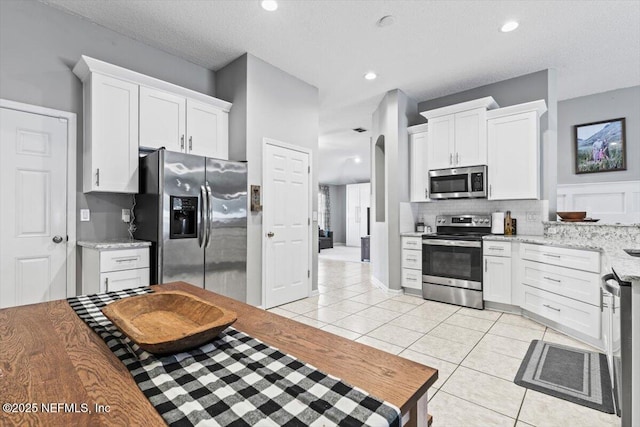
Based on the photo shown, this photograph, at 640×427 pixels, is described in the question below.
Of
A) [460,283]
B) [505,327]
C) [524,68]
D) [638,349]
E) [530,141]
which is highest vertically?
[524,68]

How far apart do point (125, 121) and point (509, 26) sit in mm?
3890

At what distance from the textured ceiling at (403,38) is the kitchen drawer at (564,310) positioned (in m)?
2.68

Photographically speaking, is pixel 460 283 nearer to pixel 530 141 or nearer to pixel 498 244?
pixel 498 244

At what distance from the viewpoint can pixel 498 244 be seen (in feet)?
12.5

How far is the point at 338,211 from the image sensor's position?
1376 centimetres

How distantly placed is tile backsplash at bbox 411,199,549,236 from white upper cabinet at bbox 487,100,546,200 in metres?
0.28

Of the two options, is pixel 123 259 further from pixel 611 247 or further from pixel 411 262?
pixel 611 247

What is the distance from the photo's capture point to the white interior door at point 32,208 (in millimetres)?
2654

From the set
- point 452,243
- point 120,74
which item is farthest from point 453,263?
point 120,74

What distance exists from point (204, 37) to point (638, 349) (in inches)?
162

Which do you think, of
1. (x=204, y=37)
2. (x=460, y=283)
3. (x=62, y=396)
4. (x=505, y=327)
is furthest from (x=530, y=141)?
(x=62, y=396)

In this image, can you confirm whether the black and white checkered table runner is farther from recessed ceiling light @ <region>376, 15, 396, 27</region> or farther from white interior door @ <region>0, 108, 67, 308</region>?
recessed ceiling light @ <region>376, 15, 396, 27</region>

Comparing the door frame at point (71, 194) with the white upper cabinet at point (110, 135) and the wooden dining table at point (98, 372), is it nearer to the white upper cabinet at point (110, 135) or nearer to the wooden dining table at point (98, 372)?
the white upper cabinet at point (110, 135)

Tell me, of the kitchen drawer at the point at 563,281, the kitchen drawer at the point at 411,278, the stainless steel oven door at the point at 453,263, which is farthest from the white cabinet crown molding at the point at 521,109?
the kitchen drawer at the point at 411,278
